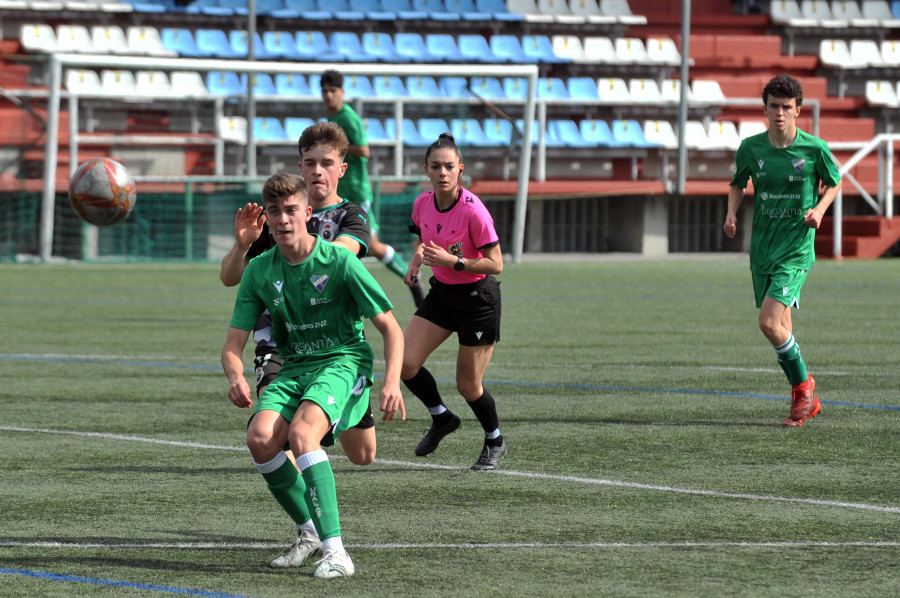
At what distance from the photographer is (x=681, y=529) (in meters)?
5.54

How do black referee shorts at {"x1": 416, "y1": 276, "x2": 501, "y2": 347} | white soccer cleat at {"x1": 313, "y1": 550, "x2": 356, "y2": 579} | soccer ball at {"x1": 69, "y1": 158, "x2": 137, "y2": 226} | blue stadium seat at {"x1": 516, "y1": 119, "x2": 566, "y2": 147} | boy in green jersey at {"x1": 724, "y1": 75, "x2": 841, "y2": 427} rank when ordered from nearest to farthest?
white soccer cleat at {"x1": 313, "y1": 550, "x2": 356, "y2": 579} < black referee shorts at {"x1": 416, "y1": 276, "x2": 501, "y2": 347} < boy in green jersey at {"x1": 724, "y1": 75, "x2": 841, "y2": 427} < soccer ball at {"x1": 69, "y1": 158, "x2": 137, "y2": 226} < blue stadium seat at {"x1": 516, "y1": 119, "x2": 566, "y2": 147}

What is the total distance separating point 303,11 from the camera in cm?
3259

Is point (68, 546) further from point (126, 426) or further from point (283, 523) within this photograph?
point (126, 426)

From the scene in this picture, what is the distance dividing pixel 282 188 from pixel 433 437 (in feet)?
8.56

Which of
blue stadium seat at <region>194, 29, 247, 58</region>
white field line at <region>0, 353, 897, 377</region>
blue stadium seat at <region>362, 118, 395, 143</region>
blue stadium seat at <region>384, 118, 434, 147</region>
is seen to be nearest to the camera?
white field line at <region>0, 353, 897, 377</region>

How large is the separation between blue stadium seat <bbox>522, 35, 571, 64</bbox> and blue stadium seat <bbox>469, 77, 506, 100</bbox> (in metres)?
1.50

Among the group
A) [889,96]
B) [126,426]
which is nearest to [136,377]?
[126,426]

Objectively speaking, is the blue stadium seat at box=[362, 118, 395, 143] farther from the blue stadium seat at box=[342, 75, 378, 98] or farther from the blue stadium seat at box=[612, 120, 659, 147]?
the blue stadium seat at box=[612, 120, 659, 147]

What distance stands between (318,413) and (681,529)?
5.03ft

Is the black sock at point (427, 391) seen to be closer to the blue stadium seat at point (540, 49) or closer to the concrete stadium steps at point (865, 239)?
the concrete stadium steps at point (865, 239)

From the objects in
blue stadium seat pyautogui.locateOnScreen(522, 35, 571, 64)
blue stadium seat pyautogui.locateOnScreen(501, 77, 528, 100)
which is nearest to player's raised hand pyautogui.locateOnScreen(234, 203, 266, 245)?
blue stadium seat pyautogui.locateOnScreen(501, 77, 528, 100)

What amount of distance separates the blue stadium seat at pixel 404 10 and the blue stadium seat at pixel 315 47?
6.64 feet

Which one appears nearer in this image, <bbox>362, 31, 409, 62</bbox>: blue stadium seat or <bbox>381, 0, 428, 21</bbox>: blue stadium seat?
<bbox>362, 31, 409, 62</bbox>: blue stadium seat

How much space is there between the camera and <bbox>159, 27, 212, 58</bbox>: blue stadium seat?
100 feet
